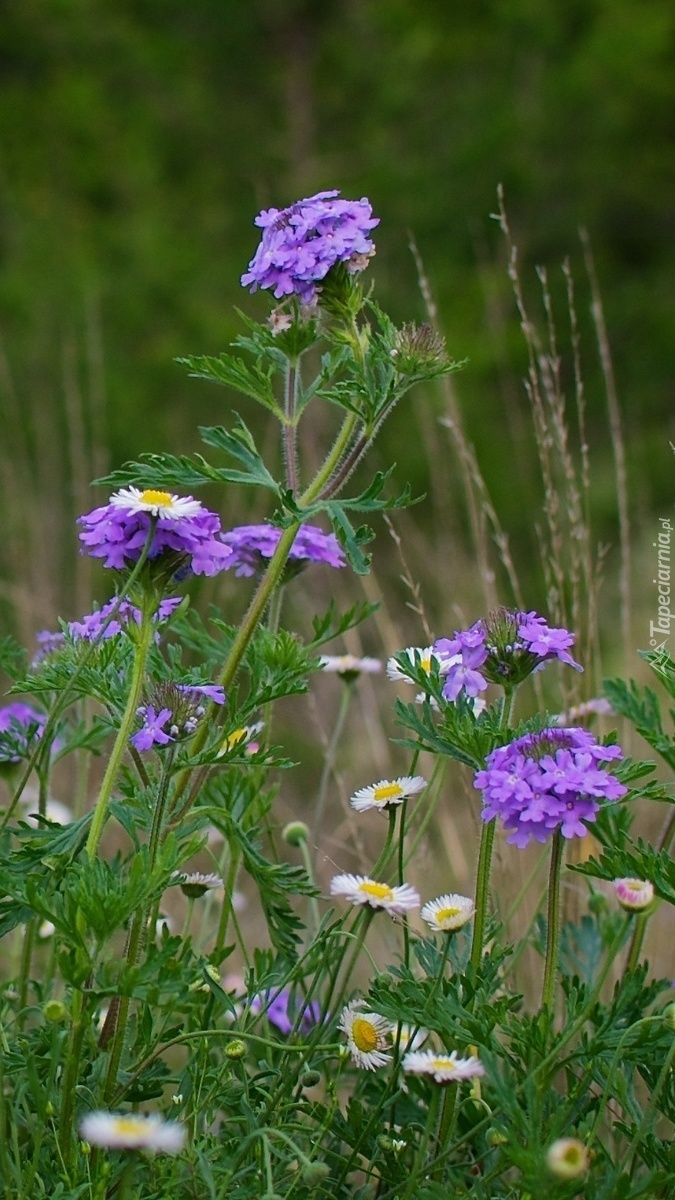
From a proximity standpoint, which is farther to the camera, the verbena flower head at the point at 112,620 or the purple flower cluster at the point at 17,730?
the purple flower cluster at the point at 17,730

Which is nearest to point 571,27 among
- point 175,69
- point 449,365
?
point 175,69

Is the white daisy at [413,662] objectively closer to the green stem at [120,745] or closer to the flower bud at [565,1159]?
the green stem at [120,745]

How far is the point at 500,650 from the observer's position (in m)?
1.08

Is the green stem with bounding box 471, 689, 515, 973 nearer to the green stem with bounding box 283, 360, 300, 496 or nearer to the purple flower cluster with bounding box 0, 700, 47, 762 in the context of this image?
the green stem with bounding box 283, 360, 300, 496

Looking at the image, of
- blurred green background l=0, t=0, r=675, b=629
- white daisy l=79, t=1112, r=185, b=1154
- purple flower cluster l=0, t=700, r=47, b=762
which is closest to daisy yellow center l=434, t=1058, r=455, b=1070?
white daisy l=79, t=1112, r=185, b=1154

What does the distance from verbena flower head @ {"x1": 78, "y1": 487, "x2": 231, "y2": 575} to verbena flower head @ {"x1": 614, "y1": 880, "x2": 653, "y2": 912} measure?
41 cm

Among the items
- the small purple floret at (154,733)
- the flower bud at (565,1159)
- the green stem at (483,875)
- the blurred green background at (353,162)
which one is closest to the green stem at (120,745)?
the small purple floret at (154,733)

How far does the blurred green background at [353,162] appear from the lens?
6160mm

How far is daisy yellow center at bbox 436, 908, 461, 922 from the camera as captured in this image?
3.66 ft

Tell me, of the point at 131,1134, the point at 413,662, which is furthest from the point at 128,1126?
the point at 413,662

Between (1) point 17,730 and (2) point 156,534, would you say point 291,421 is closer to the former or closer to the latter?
(2) point 156,534

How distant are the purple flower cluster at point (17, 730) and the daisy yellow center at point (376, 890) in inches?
14.8

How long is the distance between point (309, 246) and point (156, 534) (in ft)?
0.89

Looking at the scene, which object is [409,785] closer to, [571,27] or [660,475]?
[660,475]
